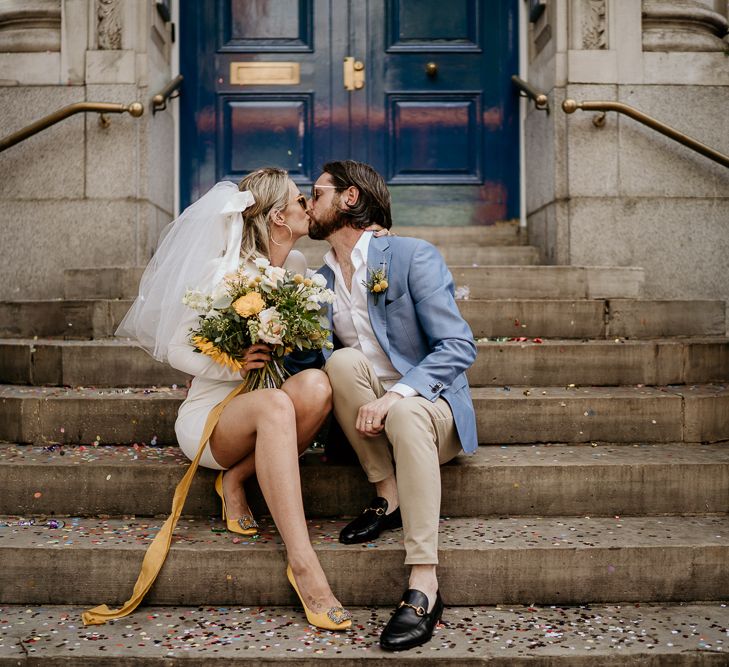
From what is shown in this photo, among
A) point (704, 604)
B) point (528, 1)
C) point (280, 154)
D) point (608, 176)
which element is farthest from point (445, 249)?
A: point (704, 604)

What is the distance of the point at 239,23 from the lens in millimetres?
5797

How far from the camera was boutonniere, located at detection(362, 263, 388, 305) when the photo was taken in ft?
10.3

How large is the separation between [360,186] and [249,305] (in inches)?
32.1

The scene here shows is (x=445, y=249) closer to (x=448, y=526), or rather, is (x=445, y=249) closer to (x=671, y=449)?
(x=671, y=449)

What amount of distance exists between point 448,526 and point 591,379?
1323mm

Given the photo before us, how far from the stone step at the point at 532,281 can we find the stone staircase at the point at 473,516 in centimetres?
30

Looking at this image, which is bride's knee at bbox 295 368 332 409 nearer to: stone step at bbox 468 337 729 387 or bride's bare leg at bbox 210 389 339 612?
bride's bare leg at bbox 210 389 339 612

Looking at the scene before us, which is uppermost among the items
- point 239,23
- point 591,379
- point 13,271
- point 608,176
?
point 239,23

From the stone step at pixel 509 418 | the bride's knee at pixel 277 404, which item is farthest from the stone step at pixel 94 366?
the bride's knee at pixel 277 404

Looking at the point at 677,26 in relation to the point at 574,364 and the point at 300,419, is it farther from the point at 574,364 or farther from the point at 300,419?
the point at 300,419

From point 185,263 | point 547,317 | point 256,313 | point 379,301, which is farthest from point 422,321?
point 547,317

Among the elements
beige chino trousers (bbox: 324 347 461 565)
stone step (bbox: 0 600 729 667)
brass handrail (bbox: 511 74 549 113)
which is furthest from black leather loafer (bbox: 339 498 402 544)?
brass handrail (bbox: 511 74 549 113)

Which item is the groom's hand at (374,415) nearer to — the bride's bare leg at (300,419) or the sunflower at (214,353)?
the bride's bare leg at (300,419)

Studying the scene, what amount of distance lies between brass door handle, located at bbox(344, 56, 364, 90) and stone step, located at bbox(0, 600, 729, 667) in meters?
4.06
